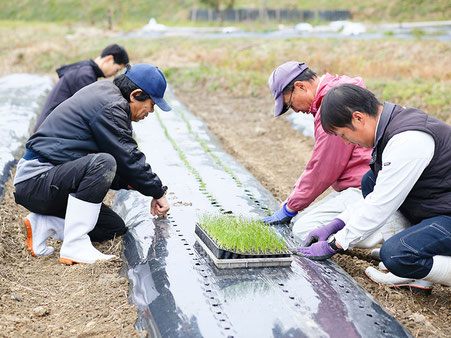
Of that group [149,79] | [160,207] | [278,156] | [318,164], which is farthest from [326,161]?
[278,156]

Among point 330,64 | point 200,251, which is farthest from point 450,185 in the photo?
point 330,64

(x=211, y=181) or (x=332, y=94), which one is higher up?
(x=332, y=94)

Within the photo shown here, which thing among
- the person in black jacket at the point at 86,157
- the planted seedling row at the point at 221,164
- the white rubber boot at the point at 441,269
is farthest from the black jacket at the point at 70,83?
the white rubber boot at the point at 441,269

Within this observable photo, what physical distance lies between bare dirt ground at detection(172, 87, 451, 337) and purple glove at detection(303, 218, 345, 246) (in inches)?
11.4

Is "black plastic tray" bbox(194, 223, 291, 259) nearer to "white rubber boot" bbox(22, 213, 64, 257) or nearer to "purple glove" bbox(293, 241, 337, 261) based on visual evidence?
"purple glove" bbox(293, 241, 337, 261)

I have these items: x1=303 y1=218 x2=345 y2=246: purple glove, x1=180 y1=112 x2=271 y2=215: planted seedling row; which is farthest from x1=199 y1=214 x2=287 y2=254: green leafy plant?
x1=180 y1=112 x2=271 y2=215: planted seedling row

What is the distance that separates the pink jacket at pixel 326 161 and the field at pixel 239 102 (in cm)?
51

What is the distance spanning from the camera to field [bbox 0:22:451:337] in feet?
8.77

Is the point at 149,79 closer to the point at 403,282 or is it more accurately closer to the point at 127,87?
the point at 127,87

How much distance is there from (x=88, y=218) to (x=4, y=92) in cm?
503

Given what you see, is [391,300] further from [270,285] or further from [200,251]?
[200,251]

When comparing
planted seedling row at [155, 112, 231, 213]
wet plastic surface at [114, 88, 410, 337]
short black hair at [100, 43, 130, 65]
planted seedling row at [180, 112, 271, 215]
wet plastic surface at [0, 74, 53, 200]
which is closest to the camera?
wet plastic surface at [114, 88, 410, 337]

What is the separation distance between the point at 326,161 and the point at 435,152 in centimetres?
85

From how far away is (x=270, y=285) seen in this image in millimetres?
2500
